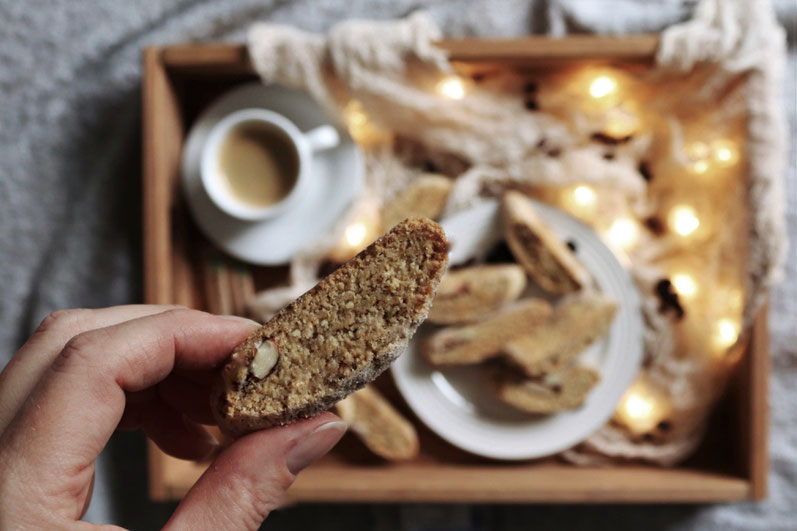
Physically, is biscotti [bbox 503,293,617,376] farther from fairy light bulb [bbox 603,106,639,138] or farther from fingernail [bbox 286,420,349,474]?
fingernail [bbox 286,420,349,474]

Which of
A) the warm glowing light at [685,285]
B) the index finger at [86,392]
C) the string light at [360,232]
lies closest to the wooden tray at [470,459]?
the warm glowing light at [685,285]

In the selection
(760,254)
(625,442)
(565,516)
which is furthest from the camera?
(565,516)

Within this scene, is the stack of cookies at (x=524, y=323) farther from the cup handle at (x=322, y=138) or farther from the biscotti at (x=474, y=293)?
the cup handle at (x=322, y=138)

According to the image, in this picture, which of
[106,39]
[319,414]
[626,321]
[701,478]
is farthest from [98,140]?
[701,478]

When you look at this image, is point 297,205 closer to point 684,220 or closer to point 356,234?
point 356,234

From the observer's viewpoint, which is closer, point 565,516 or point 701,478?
point 701,478

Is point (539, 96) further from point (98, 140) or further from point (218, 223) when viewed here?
point (98, 140)

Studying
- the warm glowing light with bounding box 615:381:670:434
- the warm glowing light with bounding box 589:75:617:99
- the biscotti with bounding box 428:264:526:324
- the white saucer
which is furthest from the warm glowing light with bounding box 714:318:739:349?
the white saucer
